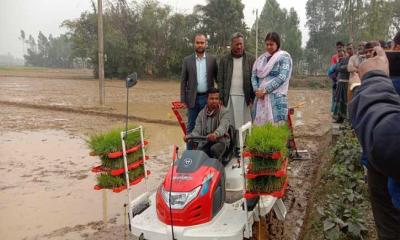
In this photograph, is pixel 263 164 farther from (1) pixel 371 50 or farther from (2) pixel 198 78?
(2) pixel 198 78

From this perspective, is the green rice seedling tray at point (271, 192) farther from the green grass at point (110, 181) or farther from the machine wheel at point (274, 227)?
the green grass at point (110, 181)

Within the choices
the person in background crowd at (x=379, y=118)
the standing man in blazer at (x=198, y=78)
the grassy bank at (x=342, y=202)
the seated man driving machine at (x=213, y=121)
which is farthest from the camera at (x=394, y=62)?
the standing man in blazer at (x=198, y=78)

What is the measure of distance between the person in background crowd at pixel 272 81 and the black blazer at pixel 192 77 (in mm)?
823

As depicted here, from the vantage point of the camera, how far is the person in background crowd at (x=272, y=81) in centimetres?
493

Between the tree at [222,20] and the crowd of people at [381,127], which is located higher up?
the tree at [222,20]

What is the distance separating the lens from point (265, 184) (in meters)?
3.43

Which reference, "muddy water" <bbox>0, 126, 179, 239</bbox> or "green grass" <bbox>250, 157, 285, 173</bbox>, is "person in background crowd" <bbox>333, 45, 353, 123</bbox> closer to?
"muddy water" <bbox>0, 126, 179, 239</bbox>

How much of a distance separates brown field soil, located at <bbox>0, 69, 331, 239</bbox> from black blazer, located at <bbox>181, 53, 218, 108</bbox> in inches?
24.6

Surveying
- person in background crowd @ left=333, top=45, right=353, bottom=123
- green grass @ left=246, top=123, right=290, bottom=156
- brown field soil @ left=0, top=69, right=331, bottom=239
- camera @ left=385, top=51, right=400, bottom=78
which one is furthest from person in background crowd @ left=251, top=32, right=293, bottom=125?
person in background crowd @ left=333, top=45, right=353, bottom=123

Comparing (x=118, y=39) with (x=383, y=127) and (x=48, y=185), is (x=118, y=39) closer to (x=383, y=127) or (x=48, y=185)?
(x=48, y=185)

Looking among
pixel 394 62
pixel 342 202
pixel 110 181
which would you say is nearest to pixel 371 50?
pixel 394 62

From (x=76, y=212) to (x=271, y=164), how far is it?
3115 mm

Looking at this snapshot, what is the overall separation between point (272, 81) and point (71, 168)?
14.4 ft

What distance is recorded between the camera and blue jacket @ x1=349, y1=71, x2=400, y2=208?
1.21 m
